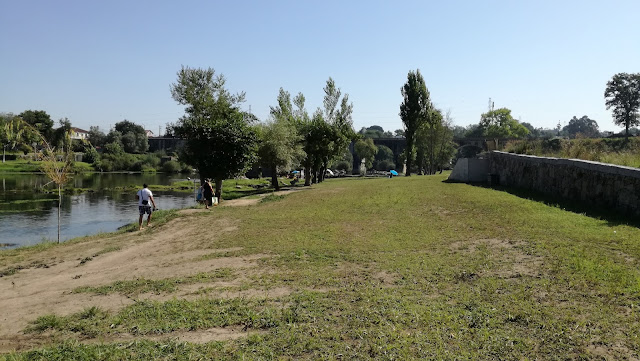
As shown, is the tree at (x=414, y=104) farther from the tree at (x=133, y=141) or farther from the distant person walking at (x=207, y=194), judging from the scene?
the tree at (x=133, y=141)

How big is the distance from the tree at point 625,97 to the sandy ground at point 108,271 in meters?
83.9

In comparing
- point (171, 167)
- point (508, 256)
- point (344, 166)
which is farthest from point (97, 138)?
point (508, 256)

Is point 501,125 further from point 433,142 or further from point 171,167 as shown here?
point 171,167

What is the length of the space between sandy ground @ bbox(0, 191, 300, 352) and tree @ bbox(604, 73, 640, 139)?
83864 mm

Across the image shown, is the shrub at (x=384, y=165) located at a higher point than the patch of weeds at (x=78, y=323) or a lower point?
higher

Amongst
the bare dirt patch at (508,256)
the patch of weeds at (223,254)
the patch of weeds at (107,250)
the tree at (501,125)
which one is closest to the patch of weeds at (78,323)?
the patch of weeds at (223,254)

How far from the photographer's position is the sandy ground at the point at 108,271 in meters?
6.65

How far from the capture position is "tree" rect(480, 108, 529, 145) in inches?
4117

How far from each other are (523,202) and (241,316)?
12354mm

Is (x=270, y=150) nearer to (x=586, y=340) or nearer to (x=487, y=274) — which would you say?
(x=487, y=274)

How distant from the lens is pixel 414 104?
163 feet

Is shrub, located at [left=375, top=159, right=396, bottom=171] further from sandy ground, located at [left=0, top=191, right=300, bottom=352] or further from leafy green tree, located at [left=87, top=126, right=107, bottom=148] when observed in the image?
sandy ground, located at [left=0, top=191, right=300, bottom=352]

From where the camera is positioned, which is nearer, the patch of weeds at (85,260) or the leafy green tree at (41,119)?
the patch of weeds at (85,260)

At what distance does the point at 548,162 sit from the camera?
58.0 feet
